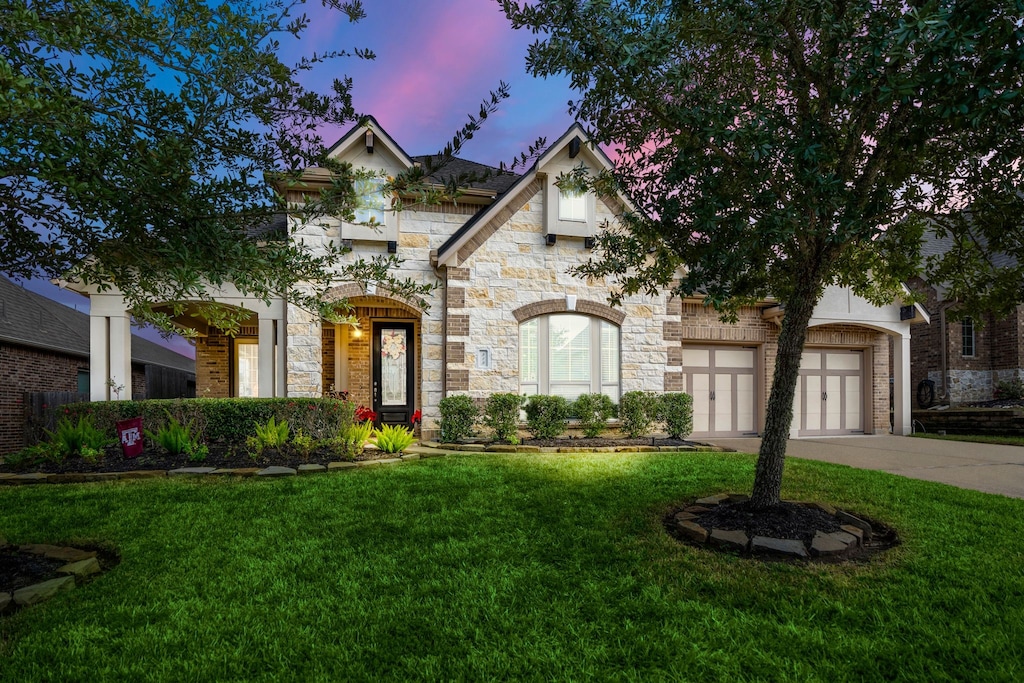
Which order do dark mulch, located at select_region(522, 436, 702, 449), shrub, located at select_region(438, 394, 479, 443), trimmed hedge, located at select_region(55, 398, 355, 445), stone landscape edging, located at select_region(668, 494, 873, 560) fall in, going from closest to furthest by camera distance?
1. stone landscape edging, located at select_region(668, 494, 873, 560)
2. trimmed hedge, located at select_region(55, 398, 355, 445)
3. dark mulch, located at select_region(522, 436, 702, 449)
4. shrub, located at select_region(438, 394, 479, 443)

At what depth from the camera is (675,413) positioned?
1115 centimetres

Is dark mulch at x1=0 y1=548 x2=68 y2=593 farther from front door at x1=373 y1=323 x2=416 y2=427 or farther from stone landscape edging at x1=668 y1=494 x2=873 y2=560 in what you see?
front door at x1=373 y1=323 x2=416 y2=427

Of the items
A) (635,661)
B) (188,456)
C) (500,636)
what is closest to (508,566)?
(500,636)

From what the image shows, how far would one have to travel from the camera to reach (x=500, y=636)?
3111 mm

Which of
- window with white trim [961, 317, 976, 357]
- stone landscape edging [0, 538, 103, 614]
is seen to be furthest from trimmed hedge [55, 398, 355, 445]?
window with white trim [961, 317, 976, 357]

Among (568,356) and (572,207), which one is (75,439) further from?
(572,207)

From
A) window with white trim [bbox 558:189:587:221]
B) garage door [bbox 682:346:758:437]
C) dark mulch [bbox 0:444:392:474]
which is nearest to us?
dark mulch [bbox 0:444:392:474]

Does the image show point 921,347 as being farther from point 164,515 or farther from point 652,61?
point 164,515

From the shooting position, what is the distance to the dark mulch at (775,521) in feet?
15.3

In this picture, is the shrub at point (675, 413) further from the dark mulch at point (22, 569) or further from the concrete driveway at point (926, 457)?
the dark mulch at point (22, 569)

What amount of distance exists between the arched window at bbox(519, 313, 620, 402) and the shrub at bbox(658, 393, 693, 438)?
101 cm

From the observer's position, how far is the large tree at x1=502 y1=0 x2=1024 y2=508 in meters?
3.78

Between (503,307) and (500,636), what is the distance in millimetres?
8380

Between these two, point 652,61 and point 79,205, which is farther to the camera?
point 652,61
